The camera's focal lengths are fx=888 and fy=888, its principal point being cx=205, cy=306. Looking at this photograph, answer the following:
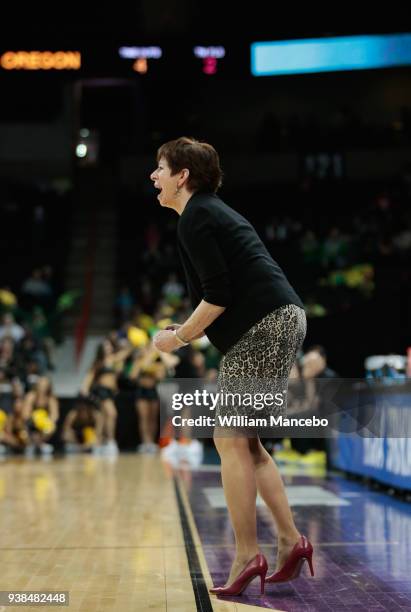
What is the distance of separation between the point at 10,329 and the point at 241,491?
1313 centimetres

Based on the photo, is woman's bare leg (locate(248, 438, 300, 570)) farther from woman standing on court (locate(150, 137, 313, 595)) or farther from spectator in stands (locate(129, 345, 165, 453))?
spectator in stands (locate(129, 345, 165, 453))

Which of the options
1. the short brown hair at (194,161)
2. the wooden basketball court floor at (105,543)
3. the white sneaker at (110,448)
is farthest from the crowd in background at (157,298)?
the short brown hair at (194,161)

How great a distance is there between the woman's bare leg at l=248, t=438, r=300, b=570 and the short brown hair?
3.23 feet

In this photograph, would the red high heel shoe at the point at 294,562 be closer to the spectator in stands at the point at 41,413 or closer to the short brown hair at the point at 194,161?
the short brown hair at the point at 194,161

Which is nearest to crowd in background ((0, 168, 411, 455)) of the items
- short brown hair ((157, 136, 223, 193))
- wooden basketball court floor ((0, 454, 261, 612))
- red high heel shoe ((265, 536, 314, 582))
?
wooden basketball court floor ((0, 454, 261, 612))

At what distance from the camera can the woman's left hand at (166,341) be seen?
321 centimetres

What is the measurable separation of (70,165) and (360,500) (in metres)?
19.0

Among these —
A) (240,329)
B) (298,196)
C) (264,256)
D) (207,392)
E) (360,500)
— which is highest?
(298,196)

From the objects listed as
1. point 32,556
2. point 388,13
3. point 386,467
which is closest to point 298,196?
point 388,13

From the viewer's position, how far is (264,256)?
3.28 metres

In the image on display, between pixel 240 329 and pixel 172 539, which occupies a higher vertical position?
pixel 240 329

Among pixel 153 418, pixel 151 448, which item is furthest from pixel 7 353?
pixel 151 448

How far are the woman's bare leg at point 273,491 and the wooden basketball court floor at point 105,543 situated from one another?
1.15ft

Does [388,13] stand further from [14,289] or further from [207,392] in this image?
[207,392]
